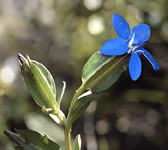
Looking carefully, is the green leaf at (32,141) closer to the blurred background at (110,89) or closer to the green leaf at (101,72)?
the green leaf at (101,72)

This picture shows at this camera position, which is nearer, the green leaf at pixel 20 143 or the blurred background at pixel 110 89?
the green leaf at pixel 20 143

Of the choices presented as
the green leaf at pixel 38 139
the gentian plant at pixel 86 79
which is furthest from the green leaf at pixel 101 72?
the green leaf at pixel 38 139

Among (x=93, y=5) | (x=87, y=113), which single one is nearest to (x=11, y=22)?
(x=93, y=5)

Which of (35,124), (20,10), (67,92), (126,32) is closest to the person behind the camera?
(126,32)

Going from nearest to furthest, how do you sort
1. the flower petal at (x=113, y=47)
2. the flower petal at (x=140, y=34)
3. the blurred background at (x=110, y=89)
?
the flower petal at (x=113, y=47) → the flower petal at (x=140, y=34) → the blurred background at (x=110, y=89)

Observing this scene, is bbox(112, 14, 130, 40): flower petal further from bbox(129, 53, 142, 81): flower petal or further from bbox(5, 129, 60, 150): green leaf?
bbox(5, 129, 60, 150): green leaf

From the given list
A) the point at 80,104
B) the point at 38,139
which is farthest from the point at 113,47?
the point at 38,139

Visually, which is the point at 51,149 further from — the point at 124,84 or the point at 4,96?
the point at 124,84
